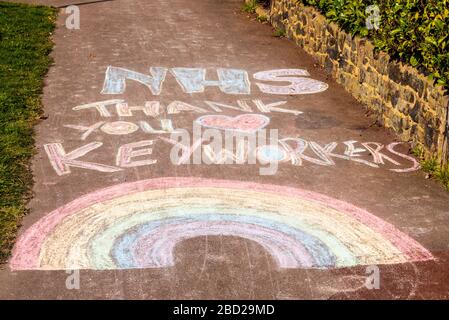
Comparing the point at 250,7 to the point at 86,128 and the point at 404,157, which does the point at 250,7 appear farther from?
the point at 404,157

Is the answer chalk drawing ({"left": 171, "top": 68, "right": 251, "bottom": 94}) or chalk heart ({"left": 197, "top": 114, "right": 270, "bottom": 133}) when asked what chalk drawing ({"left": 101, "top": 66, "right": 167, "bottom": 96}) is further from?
chalk heart ({"left": 197, "top": 114, "right": 270, "bottom": 133})

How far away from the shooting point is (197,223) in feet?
24.0

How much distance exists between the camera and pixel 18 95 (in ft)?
36.2

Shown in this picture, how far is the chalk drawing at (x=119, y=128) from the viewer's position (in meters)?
9.79

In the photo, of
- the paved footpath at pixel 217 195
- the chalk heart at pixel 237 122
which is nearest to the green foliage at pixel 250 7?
the paved footpath at pixel 217 195

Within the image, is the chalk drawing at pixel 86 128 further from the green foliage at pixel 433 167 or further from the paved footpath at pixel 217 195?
the green foliage at pixel 433 167

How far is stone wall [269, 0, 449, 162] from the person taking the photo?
877cm

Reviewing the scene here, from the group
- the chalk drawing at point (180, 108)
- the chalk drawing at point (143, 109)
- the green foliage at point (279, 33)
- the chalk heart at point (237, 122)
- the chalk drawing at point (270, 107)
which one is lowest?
the chalk drawing at point (143, 109)

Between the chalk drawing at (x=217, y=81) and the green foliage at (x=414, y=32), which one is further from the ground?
the green foliage at (x=414, y=32)

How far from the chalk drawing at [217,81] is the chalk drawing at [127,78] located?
308mm

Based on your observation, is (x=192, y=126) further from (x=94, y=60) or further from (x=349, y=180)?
(x=94, y=60)

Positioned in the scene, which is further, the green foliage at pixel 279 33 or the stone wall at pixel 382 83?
the green foliage at pixel 279 33

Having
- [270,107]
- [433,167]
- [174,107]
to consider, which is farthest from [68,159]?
[433,167]
